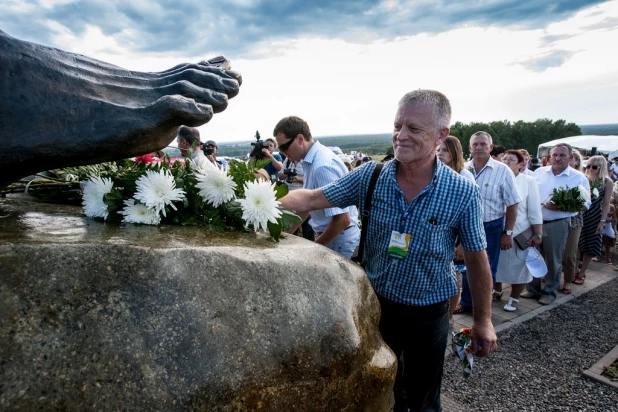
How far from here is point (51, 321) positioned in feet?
4.87

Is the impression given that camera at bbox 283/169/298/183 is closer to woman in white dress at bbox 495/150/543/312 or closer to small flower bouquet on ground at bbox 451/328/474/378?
woman in white dress at bbox 495/150/543/312

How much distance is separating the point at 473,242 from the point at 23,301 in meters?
2.24

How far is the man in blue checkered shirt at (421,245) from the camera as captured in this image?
8.07ft

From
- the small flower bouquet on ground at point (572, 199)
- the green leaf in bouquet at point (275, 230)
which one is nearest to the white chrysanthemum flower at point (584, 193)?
the small flower bouquet on ground at point (572, 199)

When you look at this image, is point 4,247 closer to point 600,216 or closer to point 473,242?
point 473,242

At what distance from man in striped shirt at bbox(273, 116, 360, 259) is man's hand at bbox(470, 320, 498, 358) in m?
1.50

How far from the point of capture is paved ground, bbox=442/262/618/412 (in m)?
3.90

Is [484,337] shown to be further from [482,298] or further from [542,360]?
[542,360]

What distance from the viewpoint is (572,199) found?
248 inches

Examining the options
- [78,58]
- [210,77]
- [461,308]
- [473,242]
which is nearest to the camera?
[78,58]

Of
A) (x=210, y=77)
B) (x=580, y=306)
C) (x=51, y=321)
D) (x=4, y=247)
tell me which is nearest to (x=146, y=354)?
(x=51, y=321)

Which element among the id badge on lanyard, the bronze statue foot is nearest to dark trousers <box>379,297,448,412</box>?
the id badge on lanyard

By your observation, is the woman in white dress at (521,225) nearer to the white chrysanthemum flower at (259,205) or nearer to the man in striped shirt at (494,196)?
the man in striped shirt at (494,196)

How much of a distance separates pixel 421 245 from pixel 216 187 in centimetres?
124
